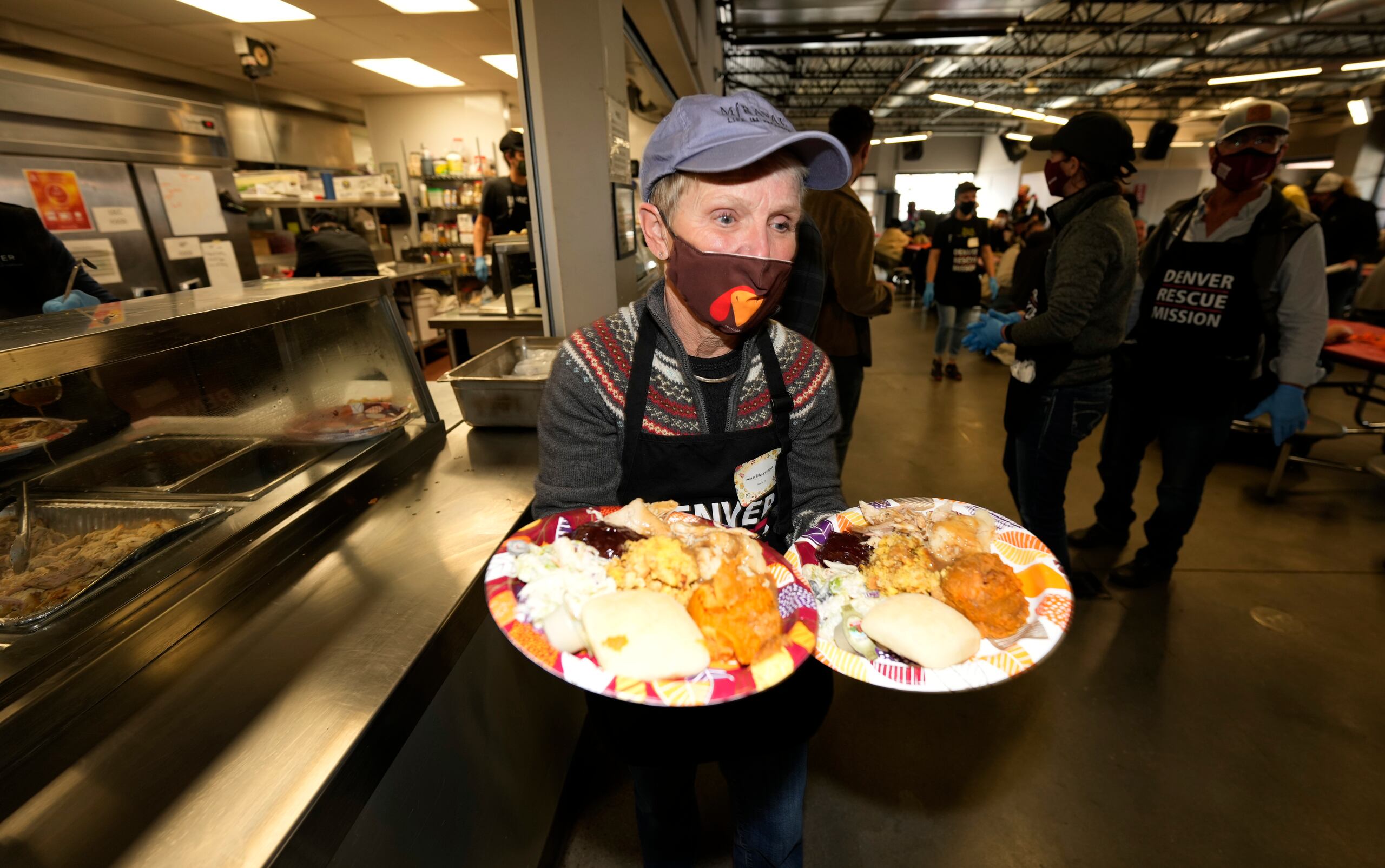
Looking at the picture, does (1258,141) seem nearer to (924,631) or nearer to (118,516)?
(924,631)

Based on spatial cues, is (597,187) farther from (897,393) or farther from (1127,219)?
(897,393)

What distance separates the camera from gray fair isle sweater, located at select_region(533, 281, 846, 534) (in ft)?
4.13

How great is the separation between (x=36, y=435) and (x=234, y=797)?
40.9 inches

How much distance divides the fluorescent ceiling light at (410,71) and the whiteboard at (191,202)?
3.03m

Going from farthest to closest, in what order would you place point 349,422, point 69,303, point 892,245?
point 892,245 < point 69,303 < point 349,422

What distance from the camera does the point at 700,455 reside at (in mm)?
1308

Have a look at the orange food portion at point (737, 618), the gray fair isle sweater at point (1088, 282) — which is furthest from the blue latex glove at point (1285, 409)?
the orange food portion at point (737, 618)

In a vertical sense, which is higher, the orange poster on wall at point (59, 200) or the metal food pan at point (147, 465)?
the orange poster on wall at point (59, 200)

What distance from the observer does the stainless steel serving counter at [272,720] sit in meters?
0.80

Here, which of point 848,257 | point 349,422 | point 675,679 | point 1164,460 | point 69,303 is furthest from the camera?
point 848,257

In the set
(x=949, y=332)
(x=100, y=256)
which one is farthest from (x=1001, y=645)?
(x=949, y=332)

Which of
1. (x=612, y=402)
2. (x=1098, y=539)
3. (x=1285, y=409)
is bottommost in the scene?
(x=1098, y=539)

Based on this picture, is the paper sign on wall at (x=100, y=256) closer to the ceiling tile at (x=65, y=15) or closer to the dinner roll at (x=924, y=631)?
the ceiling tile at (x=65, y=15)

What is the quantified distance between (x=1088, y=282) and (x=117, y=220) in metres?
5.25
